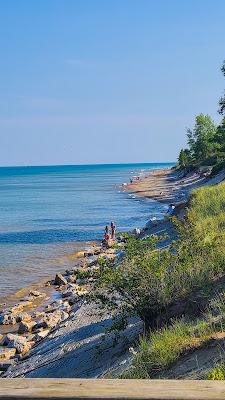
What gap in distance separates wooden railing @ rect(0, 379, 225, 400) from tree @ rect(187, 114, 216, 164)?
90.5 m

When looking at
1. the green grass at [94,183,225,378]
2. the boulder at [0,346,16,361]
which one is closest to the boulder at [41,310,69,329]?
the boulder at [0,346,16,361]

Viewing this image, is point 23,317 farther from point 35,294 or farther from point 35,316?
point 35,294

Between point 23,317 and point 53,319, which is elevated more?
point 53,319

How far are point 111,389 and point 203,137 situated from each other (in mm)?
97775

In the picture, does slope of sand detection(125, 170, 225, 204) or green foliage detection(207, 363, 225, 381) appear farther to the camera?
slope of sand detection(125, 170, 225, 204)

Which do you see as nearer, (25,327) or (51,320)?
(25,327)

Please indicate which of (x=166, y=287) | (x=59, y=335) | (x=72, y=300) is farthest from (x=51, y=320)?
(x=166, y=287)

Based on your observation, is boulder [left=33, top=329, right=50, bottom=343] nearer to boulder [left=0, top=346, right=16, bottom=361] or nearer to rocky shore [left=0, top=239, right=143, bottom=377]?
rocky shore [left=0, top=239, right=143, bottom=377]

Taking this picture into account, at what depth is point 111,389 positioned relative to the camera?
101 inches

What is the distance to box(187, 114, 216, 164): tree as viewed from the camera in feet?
311

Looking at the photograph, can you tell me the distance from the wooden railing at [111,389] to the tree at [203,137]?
90.5 m

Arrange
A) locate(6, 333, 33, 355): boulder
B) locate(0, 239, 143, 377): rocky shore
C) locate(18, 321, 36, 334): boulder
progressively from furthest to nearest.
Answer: locate(18, 321, 36, 334): boulder < locate(6, 333, 33, 355): boulder < locate(0, 239, 143, 377): rocky shore

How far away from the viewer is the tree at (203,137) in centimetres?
9476

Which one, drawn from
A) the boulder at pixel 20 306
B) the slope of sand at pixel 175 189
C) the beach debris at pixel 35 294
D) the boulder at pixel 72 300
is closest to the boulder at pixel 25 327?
the boulder at pixel 20 306
